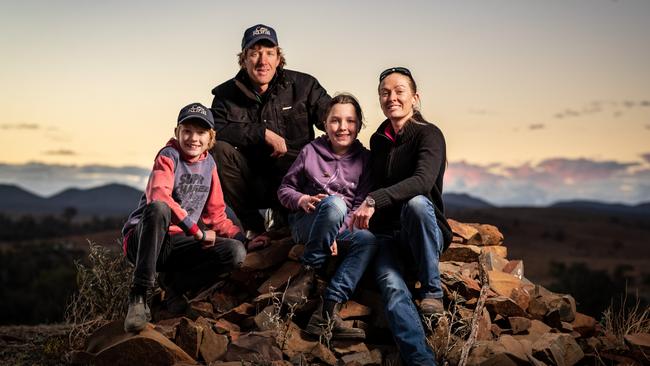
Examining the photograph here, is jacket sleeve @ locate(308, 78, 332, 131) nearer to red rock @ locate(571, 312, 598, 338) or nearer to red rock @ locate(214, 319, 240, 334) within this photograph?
red rock @ locate(214, 319, 240, 334)

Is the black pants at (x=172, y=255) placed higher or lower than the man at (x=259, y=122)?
lower

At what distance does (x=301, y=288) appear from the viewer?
6082 millimetres

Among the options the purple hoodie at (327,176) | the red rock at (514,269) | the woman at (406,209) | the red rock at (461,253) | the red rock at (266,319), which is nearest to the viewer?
the woman at (406,209)

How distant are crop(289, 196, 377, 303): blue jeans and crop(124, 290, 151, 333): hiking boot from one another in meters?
1.43

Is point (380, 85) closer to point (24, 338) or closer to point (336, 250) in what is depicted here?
point (336, 250)

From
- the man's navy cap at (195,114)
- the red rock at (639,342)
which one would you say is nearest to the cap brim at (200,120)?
the man's navy cap at (195,114)

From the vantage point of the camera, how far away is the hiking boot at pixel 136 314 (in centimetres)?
557

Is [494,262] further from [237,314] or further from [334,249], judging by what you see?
[237,314]

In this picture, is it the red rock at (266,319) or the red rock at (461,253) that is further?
the red rock at (461,253)

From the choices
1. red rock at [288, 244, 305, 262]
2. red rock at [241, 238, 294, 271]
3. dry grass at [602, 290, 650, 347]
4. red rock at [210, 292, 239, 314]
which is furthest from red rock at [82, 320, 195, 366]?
dry grass at [602, 290, 650, 347]

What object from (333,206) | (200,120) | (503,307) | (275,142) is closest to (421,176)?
(333,206)

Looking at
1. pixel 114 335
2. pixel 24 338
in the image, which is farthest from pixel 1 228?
pixel 114 335

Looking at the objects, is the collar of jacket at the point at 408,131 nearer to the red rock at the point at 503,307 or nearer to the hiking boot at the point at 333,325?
the hiking boot at the point at 333,325

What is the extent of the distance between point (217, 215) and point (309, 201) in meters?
1.11
